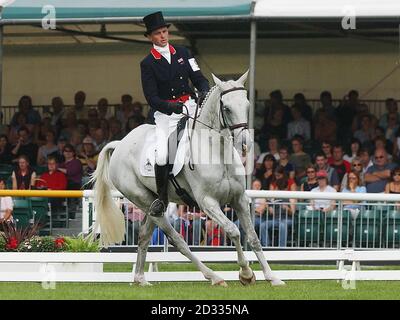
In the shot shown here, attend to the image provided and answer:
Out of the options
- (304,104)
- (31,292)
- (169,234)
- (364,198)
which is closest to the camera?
(31,292)

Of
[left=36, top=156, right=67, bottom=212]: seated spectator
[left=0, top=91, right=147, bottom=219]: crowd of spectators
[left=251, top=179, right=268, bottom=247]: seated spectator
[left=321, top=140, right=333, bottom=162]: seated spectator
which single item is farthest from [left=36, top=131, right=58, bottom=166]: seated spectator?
[left=251, top=179, right=268, bottom=247]: seated spectator

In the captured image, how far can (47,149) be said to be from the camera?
845 inches

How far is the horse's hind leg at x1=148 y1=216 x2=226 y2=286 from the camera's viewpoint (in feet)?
37.8

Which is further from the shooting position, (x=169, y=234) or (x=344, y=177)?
(x=344, y=177)

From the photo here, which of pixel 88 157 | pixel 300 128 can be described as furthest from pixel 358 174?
pixel 88 157

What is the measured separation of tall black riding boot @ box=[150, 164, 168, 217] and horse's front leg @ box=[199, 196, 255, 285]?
0.64 metres

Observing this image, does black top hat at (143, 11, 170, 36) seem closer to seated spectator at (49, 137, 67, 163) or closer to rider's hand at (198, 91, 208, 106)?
rider's hand at (198, 91, 208, 106)

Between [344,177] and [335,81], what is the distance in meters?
5.32

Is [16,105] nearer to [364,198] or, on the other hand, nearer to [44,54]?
[44,54]

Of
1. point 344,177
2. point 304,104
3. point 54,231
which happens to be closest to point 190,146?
point 54,231

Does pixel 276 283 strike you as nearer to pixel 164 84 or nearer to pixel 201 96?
pixel 201 96

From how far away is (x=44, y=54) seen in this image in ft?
81.3

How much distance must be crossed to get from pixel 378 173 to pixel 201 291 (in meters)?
7.93

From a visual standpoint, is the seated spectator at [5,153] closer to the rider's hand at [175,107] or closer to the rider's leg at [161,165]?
the rider's leg at [161,165]
